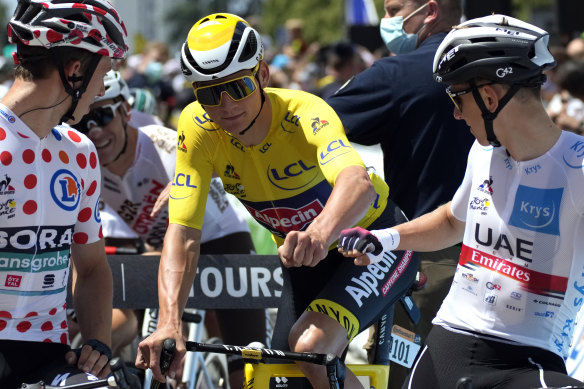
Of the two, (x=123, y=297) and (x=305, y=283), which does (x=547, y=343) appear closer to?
(x=305, y=283)

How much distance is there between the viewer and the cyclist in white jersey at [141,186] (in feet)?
19.8

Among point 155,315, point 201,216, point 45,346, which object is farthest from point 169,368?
point 155,315

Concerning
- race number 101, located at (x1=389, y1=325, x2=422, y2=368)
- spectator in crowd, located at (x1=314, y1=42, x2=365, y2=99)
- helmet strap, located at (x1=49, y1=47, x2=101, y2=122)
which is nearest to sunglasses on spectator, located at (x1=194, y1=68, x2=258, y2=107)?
helmet strap, located at (x1=49, y1=47, x2=101, y2=122)

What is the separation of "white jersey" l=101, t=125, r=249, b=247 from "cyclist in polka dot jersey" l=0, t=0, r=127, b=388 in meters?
2.26

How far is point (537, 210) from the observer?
3.46 metres

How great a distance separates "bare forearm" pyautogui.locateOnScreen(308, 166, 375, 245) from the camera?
11.9 feet

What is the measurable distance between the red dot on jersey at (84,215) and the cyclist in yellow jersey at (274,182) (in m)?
0.41

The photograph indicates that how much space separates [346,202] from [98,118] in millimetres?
2743

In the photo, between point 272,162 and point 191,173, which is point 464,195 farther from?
point 191,173

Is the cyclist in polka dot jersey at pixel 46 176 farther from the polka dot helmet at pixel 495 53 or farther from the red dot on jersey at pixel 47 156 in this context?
the polka dot helmet at pixel 495 53

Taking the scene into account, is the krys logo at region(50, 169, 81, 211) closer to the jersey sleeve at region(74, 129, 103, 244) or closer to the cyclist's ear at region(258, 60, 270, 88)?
the jersey sleeve at region(74, 129, 103, 244)

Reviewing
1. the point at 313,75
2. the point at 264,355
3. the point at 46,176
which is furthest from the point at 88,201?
the point at 313,75

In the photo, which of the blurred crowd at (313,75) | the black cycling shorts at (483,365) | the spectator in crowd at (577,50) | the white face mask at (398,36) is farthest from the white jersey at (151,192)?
the spectator in crowd at (577,50)

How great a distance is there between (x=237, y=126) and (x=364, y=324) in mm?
1086
